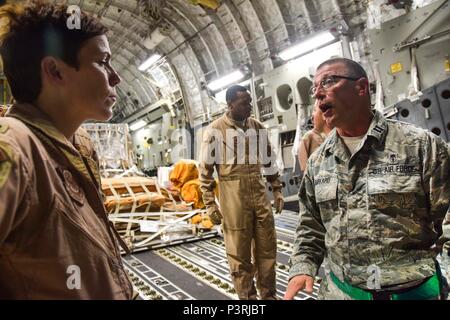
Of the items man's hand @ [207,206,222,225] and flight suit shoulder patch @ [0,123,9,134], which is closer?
flight suit shoulder patch @ [0,123,9,134]

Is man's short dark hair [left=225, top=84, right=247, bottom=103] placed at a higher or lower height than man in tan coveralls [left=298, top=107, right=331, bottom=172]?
higher

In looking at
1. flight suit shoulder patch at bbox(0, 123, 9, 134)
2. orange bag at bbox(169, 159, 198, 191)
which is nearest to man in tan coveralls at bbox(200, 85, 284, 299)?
flight suit shoulder patch at bbox(0, 123, 9, 134)

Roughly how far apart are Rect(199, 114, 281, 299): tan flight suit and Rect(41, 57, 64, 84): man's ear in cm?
253

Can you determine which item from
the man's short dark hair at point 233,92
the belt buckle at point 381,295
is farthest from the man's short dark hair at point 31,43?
the man's short dark hair at point 233,92

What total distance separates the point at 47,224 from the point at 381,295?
4.71ft

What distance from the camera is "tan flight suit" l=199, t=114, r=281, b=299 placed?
10.3ft

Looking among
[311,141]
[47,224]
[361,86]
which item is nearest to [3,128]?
[47,224]

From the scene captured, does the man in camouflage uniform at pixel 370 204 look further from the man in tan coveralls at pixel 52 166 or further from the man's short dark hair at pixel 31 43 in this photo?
the man's short dark hair at pixel 31 43

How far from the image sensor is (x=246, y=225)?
3232 mm

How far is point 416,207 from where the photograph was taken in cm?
147

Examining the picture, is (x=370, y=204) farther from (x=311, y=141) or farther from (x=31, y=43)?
(x=311, y=141)

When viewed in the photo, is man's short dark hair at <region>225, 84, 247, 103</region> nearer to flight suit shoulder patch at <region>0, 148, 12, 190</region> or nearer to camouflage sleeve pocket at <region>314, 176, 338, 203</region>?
camouflage sleeve pocket at <region>314, 176, 338, 203</region>
